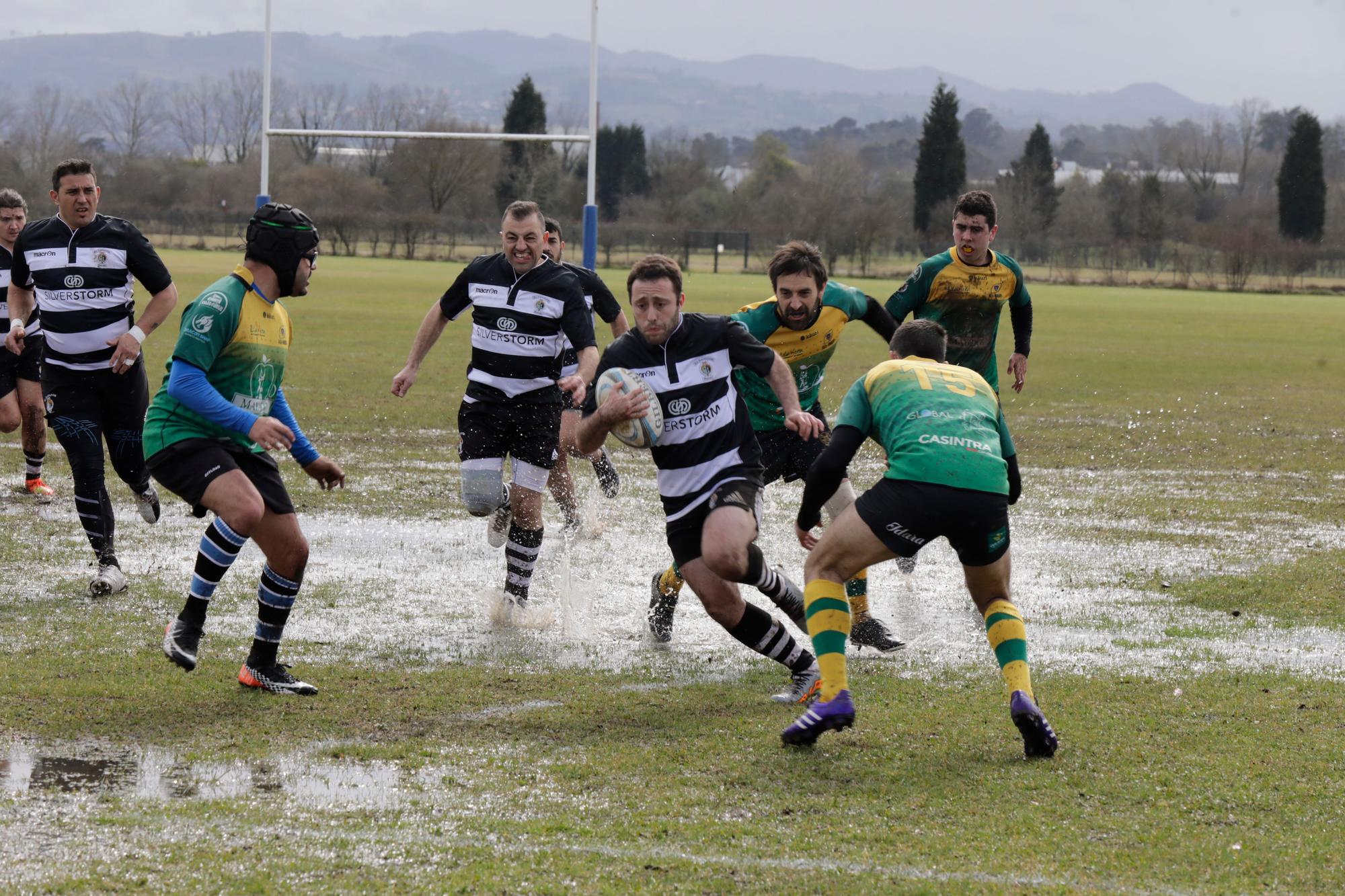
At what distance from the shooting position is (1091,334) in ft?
104

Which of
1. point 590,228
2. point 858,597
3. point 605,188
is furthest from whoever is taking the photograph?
point 605,188

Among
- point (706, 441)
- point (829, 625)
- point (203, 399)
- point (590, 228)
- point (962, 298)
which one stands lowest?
point (829, 625)

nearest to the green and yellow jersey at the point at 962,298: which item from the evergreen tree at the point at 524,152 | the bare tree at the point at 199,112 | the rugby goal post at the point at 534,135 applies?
the rugby goal post at the point at 534,135

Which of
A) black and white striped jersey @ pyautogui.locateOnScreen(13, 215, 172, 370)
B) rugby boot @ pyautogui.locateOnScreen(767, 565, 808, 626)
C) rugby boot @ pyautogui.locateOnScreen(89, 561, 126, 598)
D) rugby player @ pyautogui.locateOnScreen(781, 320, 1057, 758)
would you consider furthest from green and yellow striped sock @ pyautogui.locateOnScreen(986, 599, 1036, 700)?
black and white striped jersey @ pyautogui.locateOnScreen(13, 215, 172, 370)

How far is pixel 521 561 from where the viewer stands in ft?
24.7

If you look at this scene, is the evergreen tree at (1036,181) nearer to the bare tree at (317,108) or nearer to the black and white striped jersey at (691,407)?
the bare tree at (317,108)

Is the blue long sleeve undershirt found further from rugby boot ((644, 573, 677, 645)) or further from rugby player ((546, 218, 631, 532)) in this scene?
rugby player ((546, 218, 631, 532))

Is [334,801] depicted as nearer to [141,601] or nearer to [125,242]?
[141,601]

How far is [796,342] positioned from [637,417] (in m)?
1.85

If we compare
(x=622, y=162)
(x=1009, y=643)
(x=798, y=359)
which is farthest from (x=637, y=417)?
(x=622, y=162)

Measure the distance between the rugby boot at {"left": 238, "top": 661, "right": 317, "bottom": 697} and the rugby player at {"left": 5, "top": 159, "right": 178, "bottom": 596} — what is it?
88.2 inches

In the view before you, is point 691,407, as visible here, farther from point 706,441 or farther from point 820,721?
point 820,721

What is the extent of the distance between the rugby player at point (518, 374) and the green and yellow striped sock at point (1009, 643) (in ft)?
9.33

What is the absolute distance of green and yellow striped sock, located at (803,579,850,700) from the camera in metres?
5.33
